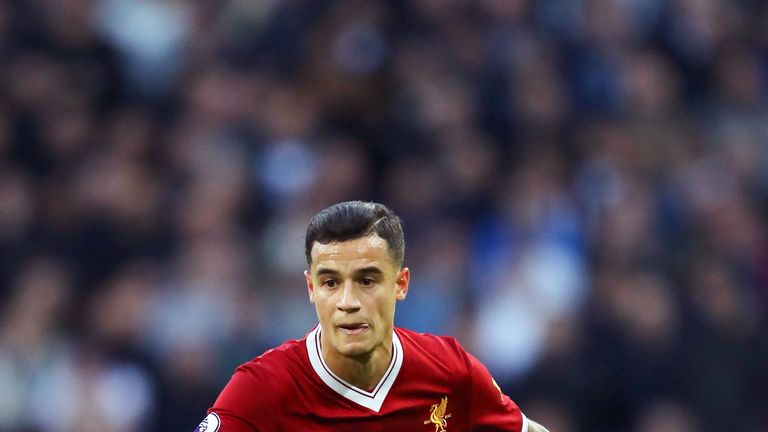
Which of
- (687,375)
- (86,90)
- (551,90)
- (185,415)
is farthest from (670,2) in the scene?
(185,415)

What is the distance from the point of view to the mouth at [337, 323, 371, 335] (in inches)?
173

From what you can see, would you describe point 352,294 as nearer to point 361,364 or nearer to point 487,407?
point 361,364

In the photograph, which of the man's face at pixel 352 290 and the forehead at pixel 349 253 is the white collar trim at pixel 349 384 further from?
the forehead at pixel 349 253

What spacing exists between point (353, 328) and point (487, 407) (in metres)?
0.69

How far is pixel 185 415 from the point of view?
7.36 m

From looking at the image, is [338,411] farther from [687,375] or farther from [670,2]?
[670,2]

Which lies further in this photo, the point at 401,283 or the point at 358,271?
the point at 401,283

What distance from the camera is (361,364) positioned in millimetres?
4555

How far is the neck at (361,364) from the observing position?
4.52m

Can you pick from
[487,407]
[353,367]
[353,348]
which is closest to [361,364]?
[353,367]

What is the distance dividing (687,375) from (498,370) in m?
1.06

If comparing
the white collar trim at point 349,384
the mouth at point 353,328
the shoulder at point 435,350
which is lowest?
the white collar trim at point 349,384

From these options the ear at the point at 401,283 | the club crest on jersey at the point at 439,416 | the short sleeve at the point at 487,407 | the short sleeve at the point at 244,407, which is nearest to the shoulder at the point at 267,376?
the short sleeve at the point at 244,407

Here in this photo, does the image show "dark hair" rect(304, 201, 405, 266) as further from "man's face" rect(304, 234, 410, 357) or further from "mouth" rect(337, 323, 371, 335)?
"mouth" rect(337, 323, 371, 335)
